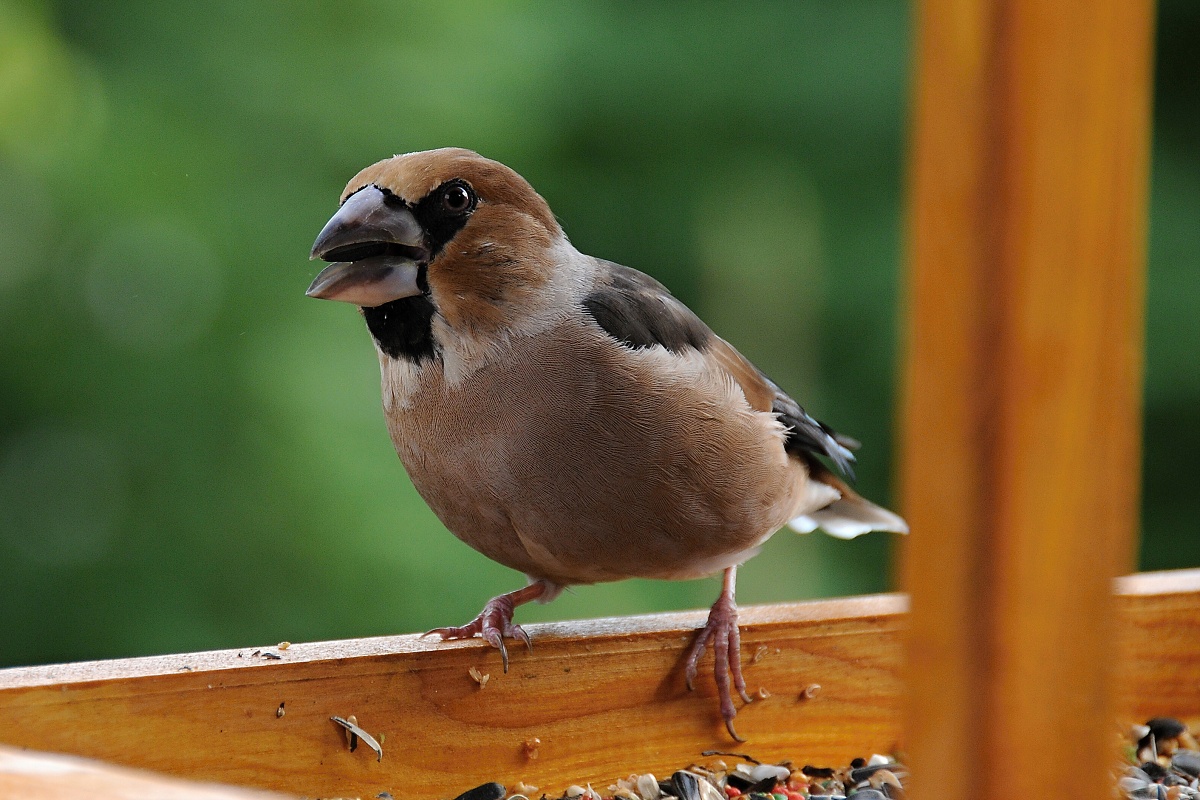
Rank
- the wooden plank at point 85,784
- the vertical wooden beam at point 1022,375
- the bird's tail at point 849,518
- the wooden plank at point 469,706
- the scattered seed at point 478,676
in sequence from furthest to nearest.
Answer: the bird's tail at point 849,518, the scattered seed at point 478,676, the wooden plank at point 469,706, the wooden plank at point 85,784, the vertical wooden beam at point 1022,375

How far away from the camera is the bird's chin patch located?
183 cm

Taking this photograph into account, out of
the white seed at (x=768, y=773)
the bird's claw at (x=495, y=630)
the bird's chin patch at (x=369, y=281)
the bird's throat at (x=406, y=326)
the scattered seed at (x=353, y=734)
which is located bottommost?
the white seed at (x=768, y=773)

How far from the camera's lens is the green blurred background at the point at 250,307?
166 inches

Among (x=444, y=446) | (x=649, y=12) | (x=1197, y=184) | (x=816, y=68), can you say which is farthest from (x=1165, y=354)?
(x=444, y=446)

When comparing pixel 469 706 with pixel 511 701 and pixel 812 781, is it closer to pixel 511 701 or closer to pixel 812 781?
pixel 511 701

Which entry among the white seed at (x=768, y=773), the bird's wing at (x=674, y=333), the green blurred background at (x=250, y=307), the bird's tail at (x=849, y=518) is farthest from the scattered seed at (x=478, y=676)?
the green blurred background at (x=250, y=307)

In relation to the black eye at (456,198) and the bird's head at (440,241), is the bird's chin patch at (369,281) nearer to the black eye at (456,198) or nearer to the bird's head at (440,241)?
the bird's head at (440,241)

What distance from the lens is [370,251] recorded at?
1.87 meters

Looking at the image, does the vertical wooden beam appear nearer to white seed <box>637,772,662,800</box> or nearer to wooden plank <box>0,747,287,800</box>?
wooden plank <box>0,747,287,800</box>

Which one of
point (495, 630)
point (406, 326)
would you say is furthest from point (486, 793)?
point (406, 326)

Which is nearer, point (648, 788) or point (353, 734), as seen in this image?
point (353, 734)

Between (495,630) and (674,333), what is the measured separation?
558mm

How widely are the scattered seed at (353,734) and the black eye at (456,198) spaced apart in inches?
28.9

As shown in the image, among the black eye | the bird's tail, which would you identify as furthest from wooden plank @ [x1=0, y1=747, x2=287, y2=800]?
the bird's tail
